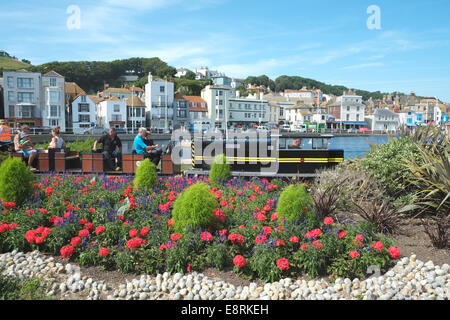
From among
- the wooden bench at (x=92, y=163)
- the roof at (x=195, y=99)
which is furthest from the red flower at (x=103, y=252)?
the roof at (x=195, y=99)

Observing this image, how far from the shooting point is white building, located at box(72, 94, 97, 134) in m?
66.4

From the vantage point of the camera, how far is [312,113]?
9662cm

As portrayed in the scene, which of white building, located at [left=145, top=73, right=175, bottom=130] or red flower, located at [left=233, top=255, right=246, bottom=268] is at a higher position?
white building, located at [left=145, top=73, right=175, bottom=130]

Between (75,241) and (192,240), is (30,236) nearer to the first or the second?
(75,241)

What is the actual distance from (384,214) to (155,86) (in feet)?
242

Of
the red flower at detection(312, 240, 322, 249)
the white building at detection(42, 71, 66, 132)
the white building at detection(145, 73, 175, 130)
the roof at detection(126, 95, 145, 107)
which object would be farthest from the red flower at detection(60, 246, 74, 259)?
the white building at detection(145, 73, 175, 130)

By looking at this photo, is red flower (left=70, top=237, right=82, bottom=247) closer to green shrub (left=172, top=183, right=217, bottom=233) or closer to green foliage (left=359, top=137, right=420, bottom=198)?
green shrub (left=172, top=183, right=217, bottom=233)

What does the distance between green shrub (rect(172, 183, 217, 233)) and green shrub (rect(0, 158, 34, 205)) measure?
3.89 metres

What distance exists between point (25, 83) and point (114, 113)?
53.7ft

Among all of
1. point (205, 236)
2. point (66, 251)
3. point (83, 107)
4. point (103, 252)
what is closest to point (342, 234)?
point (205, 236)
